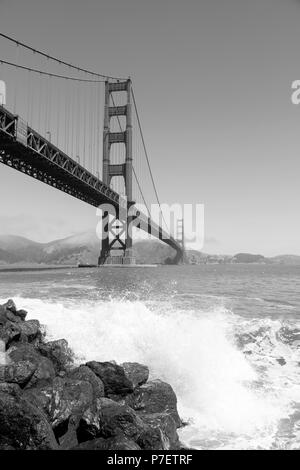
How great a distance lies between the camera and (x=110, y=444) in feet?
11.8

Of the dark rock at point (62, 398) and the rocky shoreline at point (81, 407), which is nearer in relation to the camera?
the rocky shoreline at point (81, 407)

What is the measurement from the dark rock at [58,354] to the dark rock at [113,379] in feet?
3.23

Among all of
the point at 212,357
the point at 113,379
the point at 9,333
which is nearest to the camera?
the point at 113,379

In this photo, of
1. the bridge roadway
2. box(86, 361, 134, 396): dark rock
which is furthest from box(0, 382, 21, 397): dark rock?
the bridge roadway

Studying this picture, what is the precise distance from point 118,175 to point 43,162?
2350 cm

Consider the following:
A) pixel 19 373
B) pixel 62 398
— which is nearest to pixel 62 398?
pixel 62 398

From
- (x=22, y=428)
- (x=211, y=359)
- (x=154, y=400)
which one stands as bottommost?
(x=211, y=359)

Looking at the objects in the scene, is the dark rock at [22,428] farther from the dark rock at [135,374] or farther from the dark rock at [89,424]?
the dark rock at [135,374]

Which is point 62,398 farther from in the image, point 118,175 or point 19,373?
point 118,175

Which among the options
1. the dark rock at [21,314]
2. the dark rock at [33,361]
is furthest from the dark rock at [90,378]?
the dark rock at [21,314]

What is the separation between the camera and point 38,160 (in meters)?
30.5

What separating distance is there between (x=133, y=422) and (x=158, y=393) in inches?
45.8

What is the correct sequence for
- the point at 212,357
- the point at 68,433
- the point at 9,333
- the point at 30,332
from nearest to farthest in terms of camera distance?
the point at 68,433, the point at 9,333, the point at 30,332, the point at 212,357

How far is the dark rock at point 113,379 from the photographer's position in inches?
200
